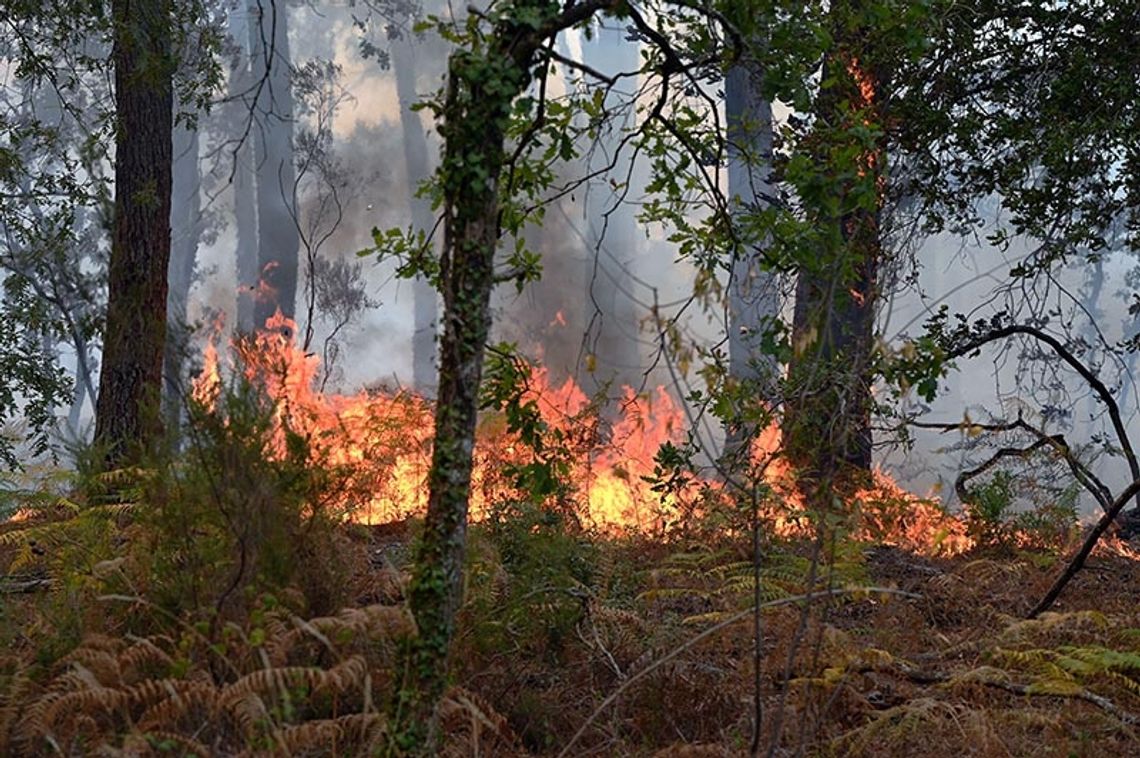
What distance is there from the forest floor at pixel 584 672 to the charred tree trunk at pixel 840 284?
0.77m

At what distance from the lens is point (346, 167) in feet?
121

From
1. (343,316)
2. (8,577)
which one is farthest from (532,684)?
(343,316)

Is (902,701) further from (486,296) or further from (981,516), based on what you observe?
(981,516)

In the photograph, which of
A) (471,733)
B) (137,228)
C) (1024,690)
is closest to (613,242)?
(137,228)

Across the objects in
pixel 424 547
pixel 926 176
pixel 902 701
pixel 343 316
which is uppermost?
pixel 343 316

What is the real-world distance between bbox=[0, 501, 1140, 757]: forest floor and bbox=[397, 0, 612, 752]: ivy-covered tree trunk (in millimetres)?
178

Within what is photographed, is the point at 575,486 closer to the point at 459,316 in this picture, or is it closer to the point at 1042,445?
the point at 1042,445

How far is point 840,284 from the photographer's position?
216 inches

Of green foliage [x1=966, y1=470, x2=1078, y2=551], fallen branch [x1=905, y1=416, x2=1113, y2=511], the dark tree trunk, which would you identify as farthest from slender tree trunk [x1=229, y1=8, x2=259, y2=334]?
green foliage [x1=966, y1=470, x2=1078, y2=551]

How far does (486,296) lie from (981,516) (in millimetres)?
7036

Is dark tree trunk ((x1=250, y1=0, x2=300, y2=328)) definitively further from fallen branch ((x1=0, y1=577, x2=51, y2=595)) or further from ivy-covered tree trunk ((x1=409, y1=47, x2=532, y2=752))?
ivy-covered tree trunk ((x1=409, y1=47, x2=532, y2=752))

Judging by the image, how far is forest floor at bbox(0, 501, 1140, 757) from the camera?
145 inches

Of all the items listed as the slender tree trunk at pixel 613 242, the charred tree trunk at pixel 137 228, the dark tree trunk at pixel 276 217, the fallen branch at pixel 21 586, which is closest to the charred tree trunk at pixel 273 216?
the dark tree trunk at pixel 276 217

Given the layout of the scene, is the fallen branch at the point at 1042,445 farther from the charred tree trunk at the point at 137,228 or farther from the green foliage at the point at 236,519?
the charred tree trunk at the point at 137,228
